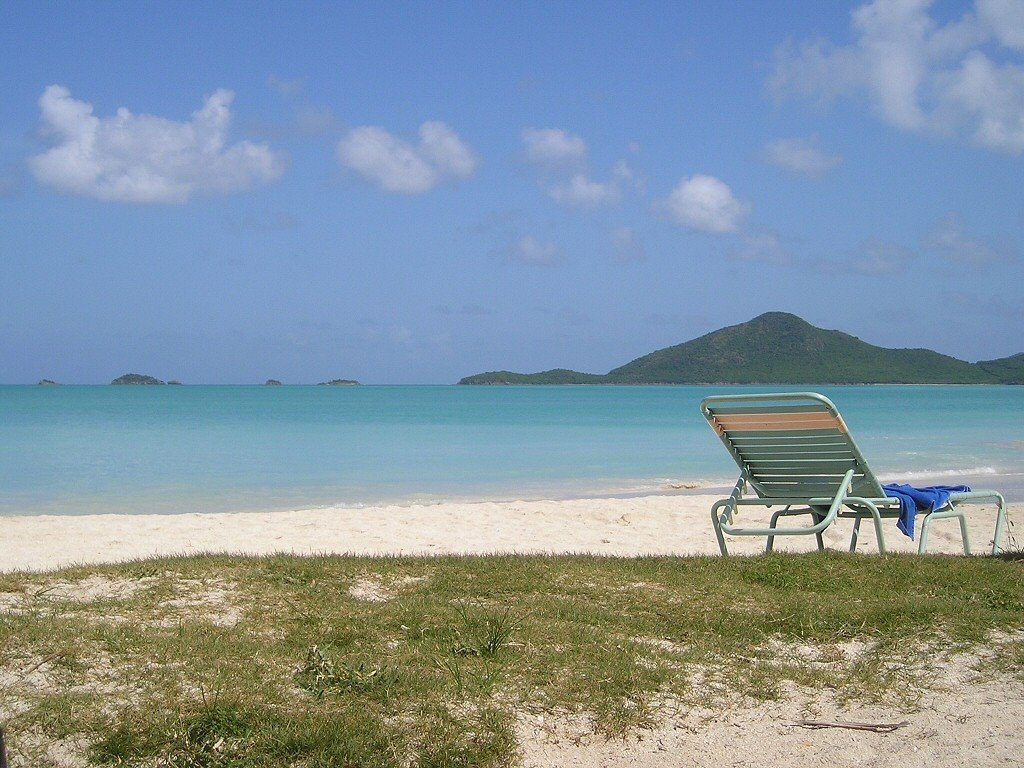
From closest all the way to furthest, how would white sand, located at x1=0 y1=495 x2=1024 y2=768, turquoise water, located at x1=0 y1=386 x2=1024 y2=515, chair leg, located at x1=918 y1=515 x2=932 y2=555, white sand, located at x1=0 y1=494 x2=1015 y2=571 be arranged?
white sand, located at x1=0 y1=495 x2=1024 y2=768 → chair leg, located at x1=918 y1=515 x2=932 y2=555 → white sand, located at x1=0 y1=494 x2=1015 y2=571 → turquoise water, located at x1=0 y1=386 x2=1024 y2=515

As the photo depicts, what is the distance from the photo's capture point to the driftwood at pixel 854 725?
338 cm

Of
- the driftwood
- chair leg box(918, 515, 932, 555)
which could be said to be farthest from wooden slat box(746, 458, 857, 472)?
the driftwood

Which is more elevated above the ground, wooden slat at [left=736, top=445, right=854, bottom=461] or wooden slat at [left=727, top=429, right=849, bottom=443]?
wooden slat at [left=727, top=429, right=849, bottom=443]

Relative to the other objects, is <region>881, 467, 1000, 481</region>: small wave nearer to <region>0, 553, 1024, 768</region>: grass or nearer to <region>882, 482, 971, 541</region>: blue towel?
<region>882, 482, 971, 541</region>: blue towel

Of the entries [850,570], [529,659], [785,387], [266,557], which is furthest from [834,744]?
[785,387]

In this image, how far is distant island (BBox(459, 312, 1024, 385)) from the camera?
15862cm

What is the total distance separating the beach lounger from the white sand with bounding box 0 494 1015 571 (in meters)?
1.66

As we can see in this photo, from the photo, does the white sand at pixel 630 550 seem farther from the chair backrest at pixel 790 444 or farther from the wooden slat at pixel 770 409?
the wooden slat at pixel 770 409

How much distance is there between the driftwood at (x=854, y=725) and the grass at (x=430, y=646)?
0.78ft

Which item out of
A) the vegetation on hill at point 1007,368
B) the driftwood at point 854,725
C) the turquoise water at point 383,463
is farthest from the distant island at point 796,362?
the driftwood at point 854,725

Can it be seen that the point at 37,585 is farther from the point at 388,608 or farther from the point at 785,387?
the point at 785,387

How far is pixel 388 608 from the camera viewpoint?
187 inches

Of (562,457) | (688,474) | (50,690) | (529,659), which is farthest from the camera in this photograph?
(562,457)

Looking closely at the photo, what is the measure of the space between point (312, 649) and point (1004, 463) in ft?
76.9
